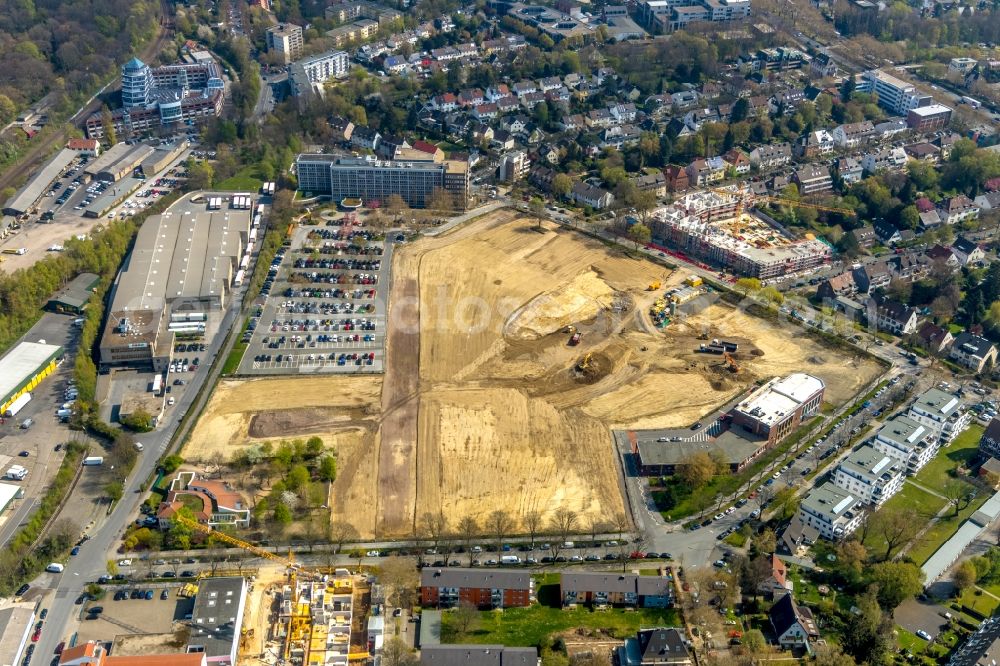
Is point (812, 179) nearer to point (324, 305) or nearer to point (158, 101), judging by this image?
point (324, 305)

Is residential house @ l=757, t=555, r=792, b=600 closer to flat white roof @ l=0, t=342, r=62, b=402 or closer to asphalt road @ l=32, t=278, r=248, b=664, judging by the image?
asphalt road @ l=32, t=278, r=248, b=664

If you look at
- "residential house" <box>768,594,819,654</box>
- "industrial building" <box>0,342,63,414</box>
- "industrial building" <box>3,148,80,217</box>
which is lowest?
"industrial building" <box>3,148,80,217</box>

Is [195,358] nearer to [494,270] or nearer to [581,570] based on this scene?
[494,270]

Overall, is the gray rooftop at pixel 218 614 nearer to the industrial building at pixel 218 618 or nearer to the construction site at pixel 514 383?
the industrial building at pixel 218 618

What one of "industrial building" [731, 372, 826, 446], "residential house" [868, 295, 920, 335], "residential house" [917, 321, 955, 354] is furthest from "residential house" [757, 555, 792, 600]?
"residential house" [868, 295, 920, 335]

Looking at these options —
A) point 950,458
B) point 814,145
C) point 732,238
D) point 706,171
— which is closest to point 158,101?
point 706,171

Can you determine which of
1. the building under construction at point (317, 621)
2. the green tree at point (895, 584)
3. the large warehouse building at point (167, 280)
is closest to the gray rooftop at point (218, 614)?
the building under construction at point (317, 621)
